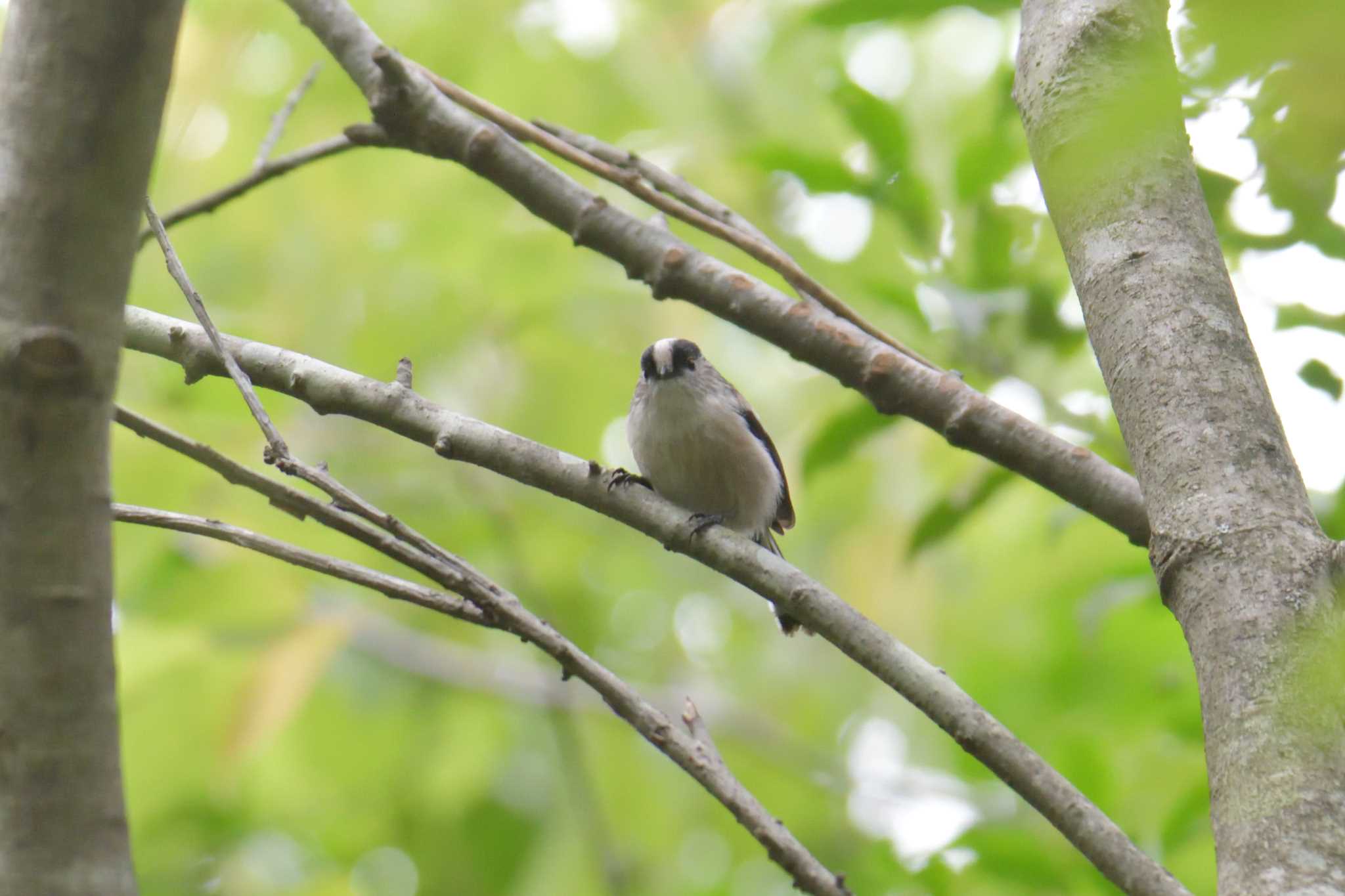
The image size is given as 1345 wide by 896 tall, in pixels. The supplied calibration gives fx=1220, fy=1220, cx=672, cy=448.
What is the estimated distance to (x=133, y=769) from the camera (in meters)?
4.59

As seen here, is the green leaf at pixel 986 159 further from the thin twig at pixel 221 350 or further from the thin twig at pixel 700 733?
the thin twig at pixel 221 350

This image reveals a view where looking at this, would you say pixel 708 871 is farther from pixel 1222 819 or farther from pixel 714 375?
pixel 1222 819

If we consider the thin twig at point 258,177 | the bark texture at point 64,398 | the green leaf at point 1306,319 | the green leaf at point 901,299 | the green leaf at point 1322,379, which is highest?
the thin twig at point 258,177

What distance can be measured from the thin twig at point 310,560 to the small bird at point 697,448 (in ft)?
8.47

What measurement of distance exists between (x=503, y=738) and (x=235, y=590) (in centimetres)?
199

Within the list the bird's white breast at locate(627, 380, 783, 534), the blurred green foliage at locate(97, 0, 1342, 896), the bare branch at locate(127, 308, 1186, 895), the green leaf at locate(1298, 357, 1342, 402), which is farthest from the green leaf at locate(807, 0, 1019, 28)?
the bird's white breast at locate(627, 380, 783, 534)

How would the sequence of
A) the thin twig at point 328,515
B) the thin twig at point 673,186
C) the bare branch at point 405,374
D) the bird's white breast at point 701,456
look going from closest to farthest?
the thin twig at point 328,515 → the bare branch at point 405,374 → the thin twig at point 673,186 → the bird's white breast at point 701,456

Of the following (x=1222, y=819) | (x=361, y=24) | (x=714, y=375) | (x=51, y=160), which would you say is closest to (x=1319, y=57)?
(x=1222, y=819)

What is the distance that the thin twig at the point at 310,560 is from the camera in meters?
1.97

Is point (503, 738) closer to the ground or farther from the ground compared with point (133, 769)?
farther from the ground

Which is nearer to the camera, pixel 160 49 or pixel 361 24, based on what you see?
pixel 160 49

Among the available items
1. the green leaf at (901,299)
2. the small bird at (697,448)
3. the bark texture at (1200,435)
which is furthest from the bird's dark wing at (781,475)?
the bark texture at (1200,435)

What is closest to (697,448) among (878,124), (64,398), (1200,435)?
(878,124)

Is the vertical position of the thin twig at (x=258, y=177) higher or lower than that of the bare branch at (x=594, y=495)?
higher
